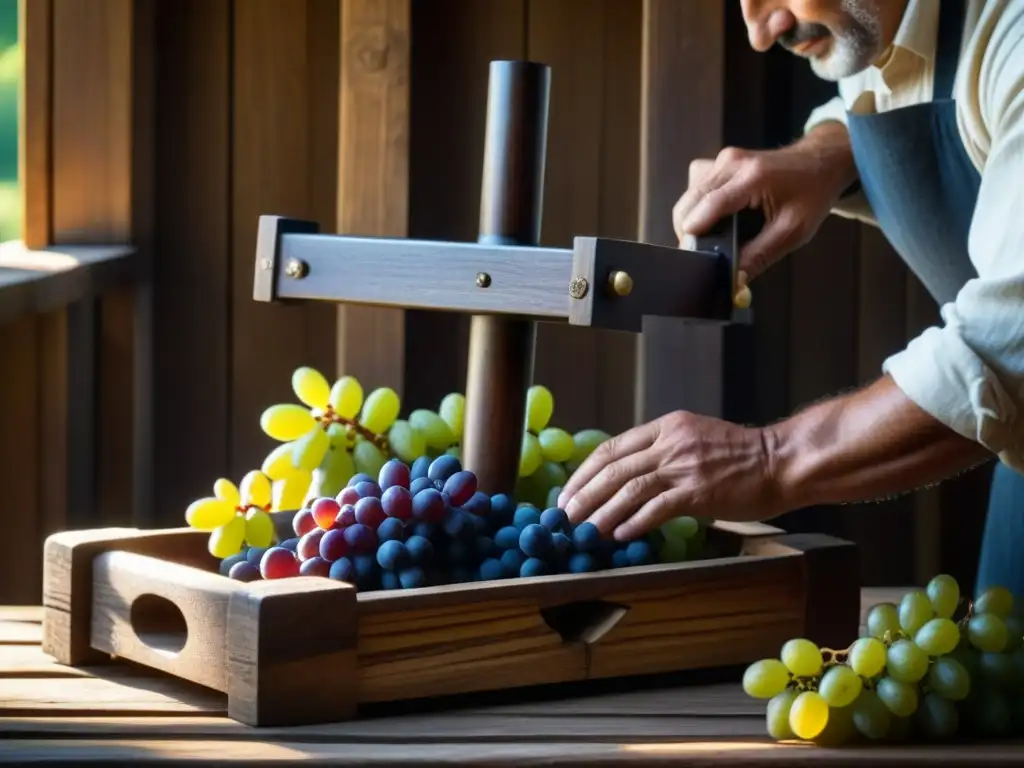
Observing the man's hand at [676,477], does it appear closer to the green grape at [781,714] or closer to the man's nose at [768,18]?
the green grape at [781,714]

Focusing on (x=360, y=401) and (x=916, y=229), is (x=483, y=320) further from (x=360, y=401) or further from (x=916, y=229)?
(x=916, y=229)

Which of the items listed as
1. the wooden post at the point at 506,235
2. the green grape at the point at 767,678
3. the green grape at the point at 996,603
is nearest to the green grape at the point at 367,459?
the wooden post at the point at 506,235

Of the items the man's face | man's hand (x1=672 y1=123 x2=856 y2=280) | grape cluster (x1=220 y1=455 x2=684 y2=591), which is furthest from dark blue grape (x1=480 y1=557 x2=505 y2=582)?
the man's face

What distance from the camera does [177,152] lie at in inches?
93.4

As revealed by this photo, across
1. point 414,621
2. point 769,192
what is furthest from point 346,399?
point 769,192

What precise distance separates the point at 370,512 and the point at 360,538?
3cm

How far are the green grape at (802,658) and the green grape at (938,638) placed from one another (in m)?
0.08

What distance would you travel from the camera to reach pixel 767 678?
1.27 m

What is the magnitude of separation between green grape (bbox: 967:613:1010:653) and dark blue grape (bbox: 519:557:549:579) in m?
0.36

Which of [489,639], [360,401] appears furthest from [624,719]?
[360,401]

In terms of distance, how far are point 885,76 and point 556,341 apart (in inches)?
30.4

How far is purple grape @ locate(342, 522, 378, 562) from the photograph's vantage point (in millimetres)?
1362

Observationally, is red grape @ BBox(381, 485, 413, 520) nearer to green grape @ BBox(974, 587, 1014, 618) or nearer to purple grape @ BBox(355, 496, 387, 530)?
purple grape @ BBox(355, 496, 387, 530)

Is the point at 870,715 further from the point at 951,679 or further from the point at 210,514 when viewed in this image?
the point at 210,514
